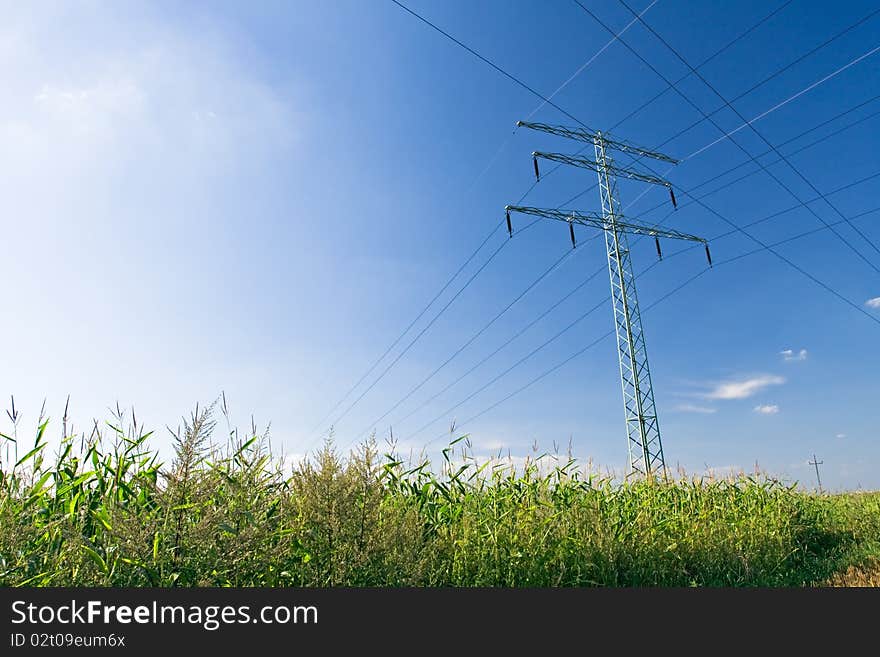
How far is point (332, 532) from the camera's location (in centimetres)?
341

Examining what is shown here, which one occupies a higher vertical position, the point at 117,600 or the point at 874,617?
the point at 117,600

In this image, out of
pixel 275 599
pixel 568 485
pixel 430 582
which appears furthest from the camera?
pixel 568 485

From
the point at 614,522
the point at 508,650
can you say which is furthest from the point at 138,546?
the point at 614,522

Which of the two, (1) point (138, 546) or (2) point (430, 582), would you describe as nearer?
(1) point (138, 546)

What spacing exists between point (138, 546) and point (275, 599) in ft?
2.47

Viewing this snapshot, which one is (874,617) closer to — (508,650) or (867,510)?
(508,650)

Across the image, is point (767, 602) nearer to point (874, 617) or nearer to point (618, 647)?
point (874, 617)

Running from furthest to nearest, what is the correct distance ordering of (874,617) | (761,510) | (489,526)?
(761,510)
(489,526)
(874,617)

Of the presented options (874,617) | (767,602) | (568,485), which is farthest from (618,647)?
(568,485)

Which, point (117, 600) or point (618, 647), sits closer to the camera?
point (117, 600)

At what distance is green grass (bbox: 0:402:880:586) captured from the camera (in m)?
2.88

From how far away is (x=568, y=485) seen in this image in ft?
22.2

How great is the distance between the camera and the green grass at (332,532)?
2.88 meters

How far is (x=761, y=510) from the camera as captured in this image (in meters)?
8.49
